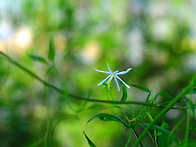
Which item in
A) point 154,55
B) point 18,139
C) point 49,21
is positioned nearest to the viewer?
point 18,139

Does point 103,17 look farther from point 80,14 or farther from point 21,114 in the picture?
point 21,114

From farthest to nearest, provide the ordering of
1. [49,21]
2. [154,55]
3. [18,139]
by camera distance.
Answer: [154,55] → [49,21] → [18,139]

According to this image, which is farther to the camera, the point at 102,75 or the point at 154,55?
the point at 154,55

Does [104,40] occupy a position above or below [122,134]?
above

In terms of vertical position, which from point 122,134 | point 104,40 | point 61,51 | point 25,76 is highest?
point 104,40

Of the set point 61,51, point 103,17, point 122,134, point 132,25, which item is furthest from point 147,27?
point 122,134

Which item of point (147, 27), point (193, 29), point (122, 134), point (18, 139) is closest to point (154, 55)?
point (147, 27)
